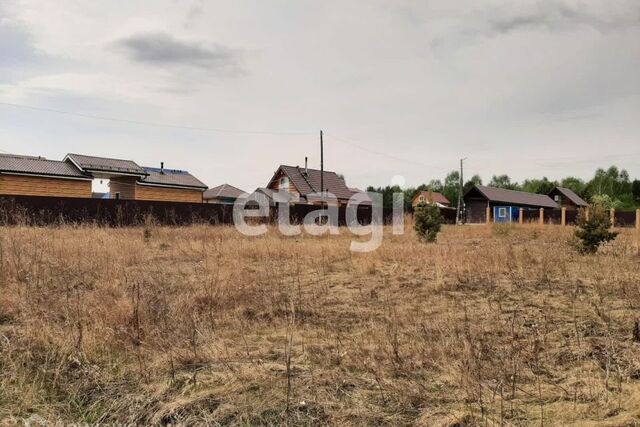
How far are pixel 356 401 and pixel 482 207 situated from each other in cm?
4169

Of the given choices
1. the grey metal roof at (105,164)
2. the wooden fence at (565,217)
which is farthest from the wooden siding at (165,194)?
the wooden fence at (565,217)

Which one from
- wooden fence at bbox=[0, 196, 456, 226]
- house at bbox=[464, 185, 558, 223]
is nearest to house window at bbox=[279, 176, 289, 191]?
wooden fence at bbox=[0, 196, 456, 226]

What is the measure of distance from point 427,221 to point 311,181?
2588 centimetres

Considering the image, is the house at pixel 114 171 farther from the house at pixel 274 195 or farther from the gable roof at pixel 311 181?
the gable roof at pixel 311 181

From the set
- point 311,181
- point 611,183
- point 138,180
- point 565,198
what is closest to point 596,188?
point 611,183

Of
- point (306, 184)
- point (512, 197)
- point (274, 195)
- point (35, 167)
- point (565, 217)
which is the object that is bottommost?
point (565, 217)

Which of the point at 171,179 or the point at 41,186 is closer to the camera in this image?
the point at 41,186

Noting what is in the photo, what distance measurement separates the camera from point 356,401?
248 cm

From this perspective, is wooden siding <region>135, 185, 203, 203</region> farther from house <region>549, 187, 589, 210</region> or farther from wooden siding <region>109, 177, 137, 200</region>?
house <region>549, 187, 589, 210</region>

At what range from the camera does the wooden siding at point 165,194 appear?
27.5m

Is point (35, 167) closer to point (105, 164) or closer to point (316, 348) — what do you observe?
point (105, 164)

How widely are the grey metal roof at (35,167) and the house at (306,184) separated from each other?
1679 cm

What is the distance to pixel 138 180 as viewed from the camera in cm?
2722

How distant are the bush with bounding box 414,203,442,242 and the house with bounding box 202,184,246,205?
28.5 m
